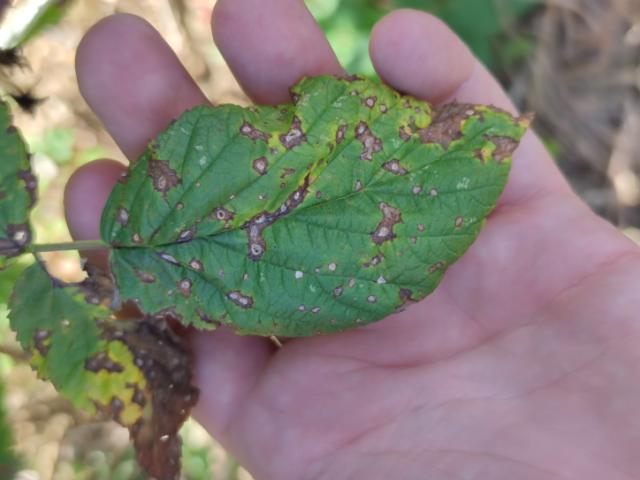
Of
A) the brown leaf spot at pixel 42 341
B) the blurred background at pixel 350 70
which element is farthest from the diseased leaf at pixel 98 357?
the blurred background at pixel 350 70

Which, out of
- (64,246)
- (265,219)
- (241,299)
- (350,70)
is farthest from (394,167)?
(350,70)

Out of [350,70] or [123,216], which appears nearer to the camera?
[123,216]

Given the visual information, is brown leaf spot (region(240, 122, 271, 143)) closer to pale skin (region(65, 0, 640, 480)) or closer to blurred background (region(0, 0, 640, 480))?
pale skin (region(65, 0, 640, 480))

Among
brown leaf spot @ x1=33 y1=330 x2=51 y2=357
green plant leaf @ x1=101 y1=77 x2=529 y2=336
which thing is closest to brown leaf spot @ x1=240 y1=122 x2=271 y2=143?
green plant leaf @ x1=101 y1=77 x2=529 y2=336

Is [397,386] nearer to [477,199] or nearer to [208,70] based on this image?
[477,199]

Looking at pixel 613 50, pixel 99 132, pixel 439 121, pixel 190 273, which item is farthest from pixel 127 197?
pixel 613 50

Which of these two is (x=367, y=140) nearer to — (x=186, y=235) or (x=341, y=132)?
(x=341, y=132)
